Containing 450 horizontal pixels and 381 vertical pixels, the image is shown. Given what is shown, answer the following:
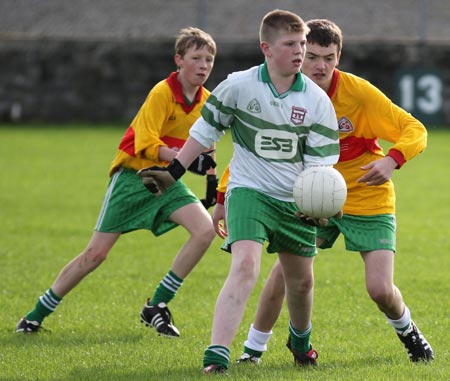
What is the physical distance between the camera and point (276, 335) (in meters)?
6.81

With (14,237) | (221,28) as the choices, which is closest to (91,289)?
(14,237)

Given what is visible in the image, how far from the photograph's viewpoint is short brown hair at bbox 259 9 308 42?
5.40 meters

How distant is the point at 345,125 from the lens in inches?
242

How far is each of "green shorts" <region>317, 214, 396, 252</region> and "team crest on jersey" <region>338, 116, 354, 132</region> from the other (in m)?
0.49

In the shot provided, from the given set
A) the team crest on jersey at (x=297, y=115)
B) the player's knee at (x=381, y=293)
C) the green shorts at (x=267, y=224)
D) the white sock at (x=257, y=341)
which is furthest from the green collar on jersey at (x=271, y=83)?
the white sock at (x=257, y=341)

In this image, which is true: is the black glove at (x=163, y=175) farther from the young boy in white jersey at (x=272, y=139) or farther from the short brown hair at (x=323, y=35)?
the short brown hair at (x=323, y=35)

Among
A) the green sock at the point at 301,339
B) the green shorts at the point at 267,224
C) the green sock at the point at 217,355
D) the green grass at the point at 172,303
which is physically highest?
the green shorts at the point at 267,224

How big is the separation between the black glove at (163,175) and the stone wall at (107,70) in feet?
58.1

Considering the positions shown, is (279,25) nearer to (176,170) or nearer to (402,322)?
(176,170)

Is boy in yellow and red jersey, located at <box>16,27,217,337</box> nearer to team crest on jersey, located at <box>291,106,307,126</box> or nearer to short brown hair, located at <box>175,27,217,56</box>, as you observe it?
short brown hair, located at <box>175,27,217,56</box>

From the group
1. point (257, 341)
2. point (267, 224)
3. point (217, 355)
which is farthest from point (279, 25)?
point (257, 341)

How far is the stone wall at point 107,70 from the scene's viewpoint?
2323 centimetres

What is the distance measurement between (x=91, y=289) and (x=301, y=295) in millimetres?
3135

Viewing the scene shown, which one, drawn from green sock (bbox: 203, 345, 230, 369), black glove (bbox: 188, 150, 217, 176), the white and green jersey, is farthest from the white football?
black glove (bbox: 188, 150, 217, 176)
